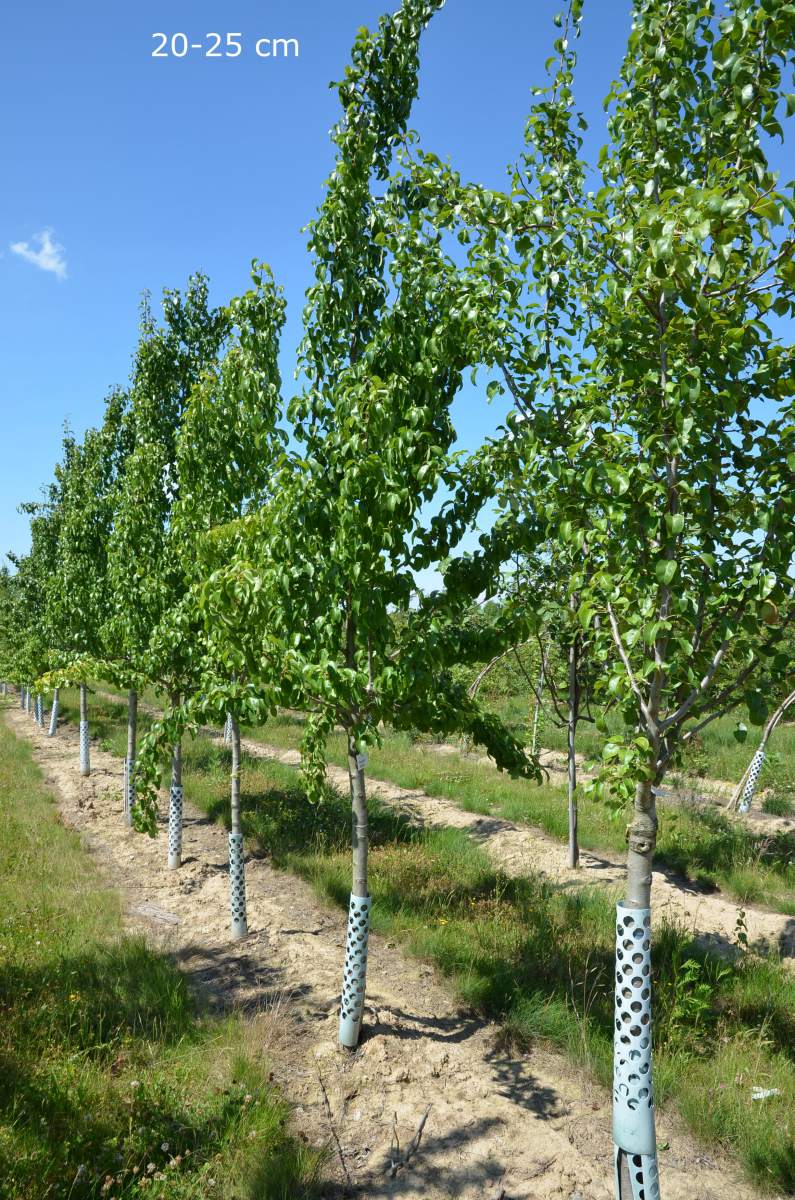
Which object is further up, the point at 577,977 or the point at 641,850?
the point at 641,850

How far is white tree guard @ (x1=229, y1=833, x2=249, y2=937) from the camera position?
7738mm

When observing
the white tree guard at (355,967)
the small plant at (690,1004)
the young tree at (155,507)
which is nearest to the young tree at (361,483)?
the white tree guard at (355,967)

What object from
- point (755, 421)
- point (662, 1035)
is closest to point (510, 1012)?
point (662, 1035)

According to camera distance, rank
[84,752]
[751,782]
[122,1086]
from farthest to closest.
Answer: [84,752] → [751,782] → [122,1086]

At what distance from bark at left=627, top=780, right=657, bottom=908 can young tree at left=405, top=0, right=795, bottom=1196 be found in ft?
0.04

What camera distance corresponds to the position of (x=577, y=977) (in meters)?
6.59

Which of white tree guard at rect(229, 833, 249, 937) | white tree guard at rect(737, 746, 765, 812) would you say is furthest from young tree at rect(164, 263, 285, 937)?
white tree guard at rect(737, 746, 765, 812)

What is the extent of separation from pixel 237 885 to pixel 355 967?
104 inches

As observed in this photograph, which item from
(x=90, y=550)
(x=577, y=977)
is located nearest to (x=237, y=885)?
(x=577, y=977)

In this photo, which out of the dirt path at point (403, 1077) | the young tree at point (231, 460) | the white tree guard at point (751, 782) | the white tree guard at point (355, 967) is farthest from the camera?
the white tree guard at point (751, 782)

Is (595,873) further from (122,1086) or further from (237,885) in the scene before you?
(122,1086)

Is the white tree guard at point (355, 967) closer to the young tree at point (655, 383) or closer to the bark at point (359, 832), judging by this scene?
the bark at point (359, 832)

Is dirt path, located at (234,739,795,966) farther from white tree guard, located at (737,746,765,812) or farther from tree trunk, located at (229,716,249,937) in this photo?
tree trunk, located at (229,716,249,937)

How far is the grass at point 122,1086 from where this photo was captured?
3.97 meters
